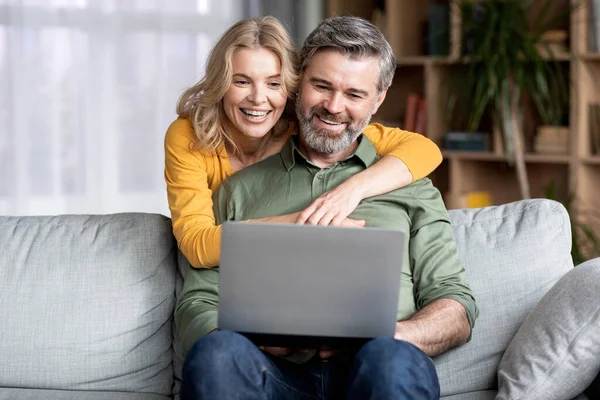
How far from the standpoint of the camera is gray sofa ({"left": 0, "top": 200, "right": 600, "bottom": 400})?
2.10 meters

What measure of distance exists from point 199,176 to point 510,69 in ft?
7.19

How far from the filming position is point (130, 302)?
2170 mm

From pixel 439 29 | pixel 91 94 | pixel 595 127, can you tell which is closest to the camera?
pixel 595 127

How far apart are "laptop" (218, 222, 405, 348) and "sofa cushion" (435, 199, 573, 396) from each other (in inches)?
20.0

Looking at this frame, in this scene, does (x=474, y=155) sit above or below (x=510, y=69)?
below

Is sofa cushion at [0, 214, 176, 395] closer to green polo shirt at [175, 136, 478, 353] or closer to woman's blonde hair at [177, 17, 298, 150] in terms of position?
green polo shirt at [175, 136, 478, 353]

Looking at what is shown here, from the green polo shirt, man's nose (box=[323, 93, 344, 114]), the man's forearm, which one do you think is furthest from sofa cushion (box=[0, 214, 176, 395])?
the man's forearm

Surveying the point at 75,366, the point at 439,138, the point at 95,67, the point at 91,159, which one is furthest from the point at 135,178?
the point at 75,366

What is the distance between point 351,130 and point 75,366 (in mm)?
885

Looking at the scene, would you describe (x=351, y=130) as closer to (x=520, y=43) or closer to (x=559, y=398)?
(x=559, y=398)

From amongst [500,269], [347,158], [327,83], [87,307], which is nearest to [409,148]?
[347,158]

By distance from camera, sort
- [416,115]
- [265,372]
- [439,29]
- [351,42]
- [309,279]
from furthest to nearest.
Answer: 1. [416,115]
2. [439,29]
3. [351,42]
4. [265,372]
5. [309,279]

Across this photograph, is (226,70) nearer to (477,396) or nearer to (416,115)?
(477,396)

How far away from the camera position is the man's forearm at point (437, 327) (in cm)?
188
